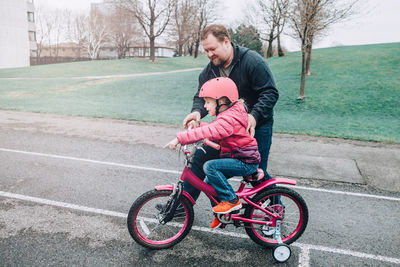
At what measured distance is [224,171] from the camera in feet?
10.2

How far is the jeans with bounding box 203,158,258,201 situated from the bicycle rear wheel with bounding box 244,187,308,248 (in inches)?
14.7

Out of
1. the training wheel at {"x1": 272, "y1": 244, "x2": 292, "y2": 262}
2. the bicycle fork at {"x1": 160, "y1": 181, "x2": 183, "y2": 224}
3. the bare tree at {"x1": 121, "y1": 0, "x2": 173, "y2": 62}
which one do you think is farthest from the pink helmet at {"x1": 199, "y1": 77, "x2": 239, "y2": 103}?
the bare tree at {"x1": 121, "y1": 0, "x2": 173, "y2": 62}

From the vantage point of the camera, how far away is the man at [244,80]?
3.16m

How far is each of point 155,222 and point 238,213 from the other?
1.01 m

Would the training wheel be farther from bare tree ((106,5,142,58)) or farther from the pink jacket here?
bare tree ((106,5,142,58))

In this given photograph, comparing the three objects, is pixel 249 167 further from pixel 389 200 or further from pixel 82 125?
pixel 82 125

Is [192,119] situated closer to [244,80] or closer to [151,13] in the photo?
[244,80]

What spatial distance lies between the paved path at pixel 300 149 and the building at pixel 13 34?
4011cm

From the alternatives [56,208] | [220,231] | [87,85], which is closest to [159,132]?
[56,208]

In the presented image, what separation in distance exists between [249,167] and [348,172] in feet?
12.7

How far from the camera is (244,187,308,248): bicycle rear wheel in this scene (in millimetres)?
3334

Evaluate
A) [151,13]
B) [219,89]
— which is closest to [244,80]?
[219,89]

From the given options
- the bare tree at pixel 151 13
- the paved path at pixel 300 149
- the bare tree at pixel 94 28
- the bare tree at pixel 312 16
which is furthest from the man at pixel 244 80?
the bare tree at pixel 94 28

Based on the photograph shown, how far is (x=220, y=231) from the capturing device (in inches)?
149
